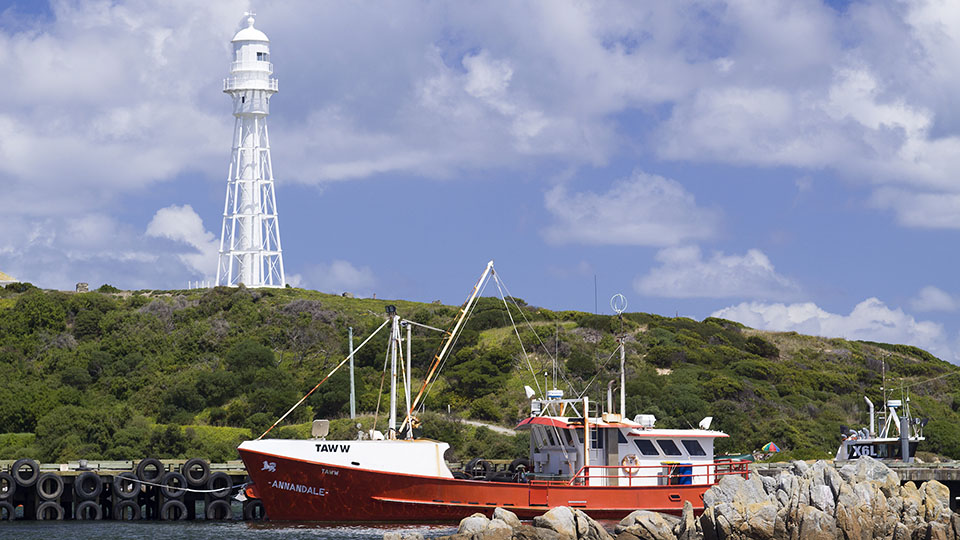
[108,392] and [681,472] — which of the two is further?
[108,392]

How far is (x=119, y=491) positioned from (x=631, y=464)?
57.7 ft

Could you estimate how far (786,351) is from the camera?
8456 cm

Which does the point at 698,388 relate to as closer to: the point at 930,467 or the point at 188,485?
the point at 930,467

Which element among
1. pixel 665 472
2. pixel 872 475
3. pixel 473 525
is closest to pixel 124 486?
pixel 473 525

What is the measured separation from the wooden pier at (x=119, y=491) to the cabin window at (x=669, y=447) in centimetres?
1420

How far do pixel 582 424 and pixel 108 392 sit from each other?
4294 centimetres

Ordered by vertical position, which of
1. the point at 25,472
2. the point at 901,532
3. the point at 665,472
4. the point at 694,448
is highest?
the point at 694,448

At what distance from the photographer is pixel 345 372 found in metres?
69.2

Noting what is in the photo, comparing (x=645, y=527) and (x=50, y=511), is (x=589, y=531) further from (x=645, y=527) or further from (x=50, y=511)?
(x=50, y=511)

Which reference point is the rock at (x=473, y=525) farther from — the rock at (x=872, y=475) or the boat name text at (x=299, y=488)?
the rock at (x=872, y=475)

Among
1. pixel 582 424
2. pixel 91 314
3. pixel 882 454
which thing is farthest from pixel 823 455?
pixel 91 314

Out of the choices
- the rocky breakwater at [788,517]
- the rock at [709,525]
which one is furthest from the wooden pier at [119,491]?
the rock at [709,525]

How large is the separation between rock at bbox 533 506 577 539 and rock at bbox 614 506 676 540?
55.9 inches

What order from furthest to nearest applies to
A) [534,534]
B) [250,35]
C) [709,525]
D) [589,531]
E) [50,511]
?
[250,35] → [50,511] → [589,531] → [534,534] → [709,525]
